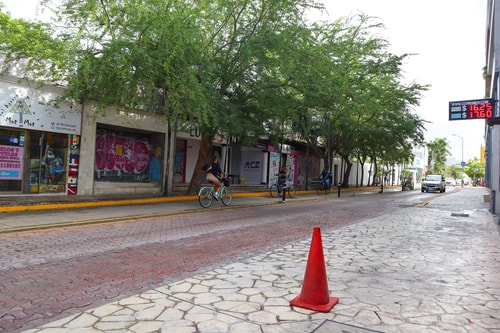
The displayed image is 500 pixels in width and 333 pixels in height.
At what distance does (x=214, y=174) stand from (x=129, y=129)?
243 inches

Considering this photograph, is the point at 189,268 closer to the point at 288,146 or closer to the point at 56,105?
the point at 56,105

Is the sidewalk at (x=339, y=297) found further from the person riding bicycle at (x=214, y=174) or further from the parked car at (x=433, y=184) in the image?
the parked car at (x=433, y=184)

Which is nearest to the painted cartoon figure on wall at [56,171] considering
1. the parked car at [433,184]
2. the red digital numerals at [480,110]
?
the red digital numerals at [480,110]

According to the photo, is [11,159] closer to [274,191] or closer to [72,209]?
[72,209]

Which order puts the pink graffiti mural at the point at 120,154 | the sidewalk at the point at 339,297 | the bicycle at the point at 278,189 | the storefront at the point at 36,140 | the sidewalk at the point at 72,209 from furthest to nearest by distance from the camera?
the bicycle at the point at 278,189 < the pink graffiti mural at the point at 120,154 < the storefront at the point at 36,140 < the sidewalk at the point at 72,209 < the sidewalk at the point at 339,297

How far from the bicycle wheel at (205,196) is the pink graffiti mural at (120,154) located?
562 centimetres

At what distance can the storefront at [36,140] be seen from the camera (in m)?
12.9

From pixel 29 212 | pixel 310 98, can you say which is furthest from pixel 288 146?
pixel 29 212

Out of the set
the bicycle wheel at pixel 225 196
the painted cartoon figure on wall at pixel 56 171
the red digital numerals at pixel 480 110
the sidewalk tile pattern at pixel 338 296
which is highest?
the red digital numerals at pixel 480 110

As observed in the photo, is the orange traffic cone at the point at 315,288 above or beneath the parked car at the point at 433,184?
beneath

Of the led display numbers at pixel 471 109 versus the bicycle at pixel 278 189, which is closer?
the led display numbers at pixel 471 109

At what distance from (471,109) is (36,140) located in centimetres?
1755

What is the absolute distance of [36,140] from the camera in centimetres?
→ 1408

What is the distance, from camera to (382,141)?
1131 inches
